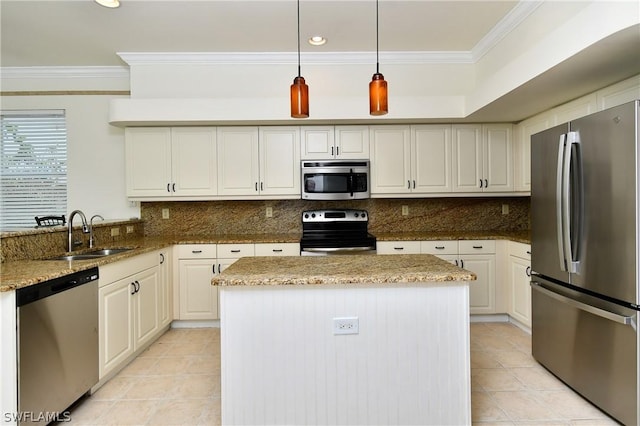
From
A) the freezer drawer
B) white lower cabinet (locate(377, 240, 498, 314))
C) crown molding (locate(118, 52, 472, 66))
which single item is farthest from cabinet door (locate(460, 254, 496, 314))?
crown molding (locate(118, 52, 472, 66))

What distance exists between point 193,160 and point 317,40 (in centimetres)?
170

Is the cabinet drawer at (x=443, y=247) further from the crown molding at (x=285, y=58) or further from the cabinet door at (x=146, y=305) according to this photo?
the cabinet door at (x=146, y=305)

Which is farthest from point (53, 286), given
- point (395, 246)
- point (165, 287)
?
point (395, 246)

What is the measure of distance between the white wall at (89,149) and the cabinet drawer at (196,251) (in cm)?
120

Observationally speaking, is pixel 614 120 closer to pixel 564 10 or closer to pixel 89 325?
pixel 564 10

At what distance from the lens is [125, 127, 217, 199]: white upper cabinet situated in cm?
361

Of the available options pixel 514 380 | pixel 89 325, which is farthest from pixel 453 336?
pixel 89 325

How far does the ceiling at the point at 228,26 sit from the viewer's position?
266 centimetres

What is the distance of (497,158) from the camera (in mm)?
3711

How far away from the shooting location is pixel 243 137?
365cm

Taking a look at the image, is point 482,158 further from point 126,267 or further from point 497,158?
point 126,267

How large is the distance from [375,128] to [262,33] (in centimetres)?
141

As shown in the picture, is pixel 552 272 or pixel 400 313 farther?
pixel 552 272

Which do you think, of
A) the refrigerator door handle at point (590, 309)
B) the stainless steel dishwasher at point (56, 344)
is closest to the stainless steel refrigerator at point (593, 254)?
the refrigerator door handle at point (590, 309)
